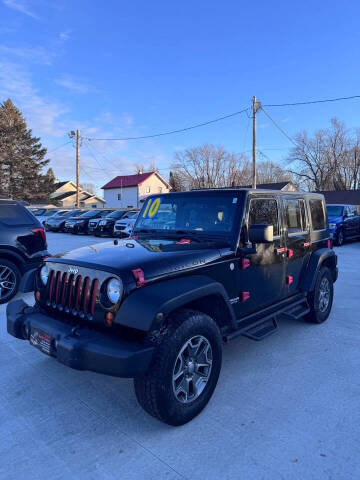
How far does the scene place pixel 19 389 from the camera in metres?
3.05

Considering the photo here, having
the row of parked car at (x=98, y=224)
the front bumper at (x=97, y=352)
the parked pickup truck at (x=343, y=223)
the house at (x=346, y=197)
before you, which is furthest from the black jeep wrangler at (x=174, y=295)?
the house at (x=346, y=197)

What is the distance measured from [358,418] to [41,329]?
8.44 feet

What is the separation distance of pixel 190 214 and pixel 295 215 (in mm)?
1486

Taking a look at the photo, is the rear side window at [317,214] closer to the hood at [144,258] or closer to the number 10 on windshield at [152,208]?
the number 10 on windshield at [152,208]

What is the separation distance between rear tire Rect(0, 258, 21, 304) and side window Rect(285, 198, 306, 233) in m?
4.53

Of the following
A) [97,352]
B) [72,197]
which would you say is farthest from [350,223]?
[72,197]

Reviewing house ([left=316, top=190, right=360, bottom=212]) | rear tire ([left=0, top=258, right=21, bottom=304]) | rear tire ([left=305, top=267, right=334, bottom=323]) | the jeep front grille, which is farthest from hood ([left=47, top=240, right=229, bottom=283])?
house ([left=316, top=190, right=360, bottom=212])

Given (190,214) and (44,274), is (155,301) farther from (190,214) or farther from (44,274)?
(190,214)

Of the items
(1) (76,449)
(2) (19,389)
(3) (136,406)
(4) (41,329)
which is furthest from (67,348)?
(2) (19,389)

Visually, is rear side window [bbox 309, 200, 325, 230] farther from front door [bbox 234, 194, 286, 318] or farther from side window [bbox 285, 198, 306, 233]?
front door [bbox 234, 194, 286, 318]

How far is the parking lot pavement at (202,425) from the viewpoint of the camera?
2.15 meters

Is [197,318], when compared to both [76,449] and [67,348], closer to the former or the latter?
[67,348]

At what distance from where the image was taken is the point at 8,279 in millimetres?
5777

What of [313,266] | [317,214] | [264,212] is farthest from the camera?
[317,214]
